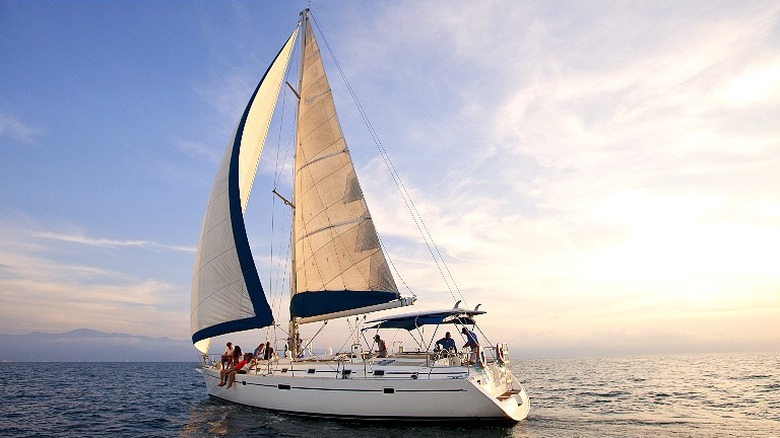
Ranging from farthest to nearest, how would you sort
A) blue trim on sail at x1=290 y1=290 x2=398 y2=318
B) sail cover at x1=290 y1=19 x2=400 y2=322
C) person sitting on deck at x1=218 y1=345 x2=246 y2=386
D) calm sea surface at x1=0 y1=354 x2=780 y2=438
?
1. person sitting on deck at x1=218 y1=345 x2=246 y2=386
2. sail cover at x1=290 y1=19 x2=400 y2=322
3. blue trim on sail at x1=290 y1=290 x2=398 y2=318
4. calm sea surface at x1=0 y1=354 x2=780 y2=438

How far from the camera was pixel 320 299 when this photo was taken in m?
19.4

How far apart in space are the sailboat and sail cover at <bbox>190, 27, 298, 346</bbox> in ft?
0.15

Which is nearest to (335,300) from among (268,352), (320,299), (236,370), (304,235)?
(320,299)

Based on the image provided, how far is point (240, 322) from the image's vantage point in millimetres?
18094

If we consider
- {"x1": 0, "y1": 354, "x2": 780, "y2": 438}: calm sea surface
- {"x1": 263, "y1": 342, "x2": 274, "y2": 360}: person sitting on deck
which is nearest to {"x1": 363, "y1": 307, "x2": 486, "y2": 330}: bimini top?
{"x1": 0, "y1": 354, "x2": 780, "y2": 438}: calm sea surface

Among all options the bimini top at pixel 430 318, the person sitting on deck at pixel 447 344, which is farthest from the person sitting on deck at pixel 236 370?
the person sitting on deck at pixel 447 344

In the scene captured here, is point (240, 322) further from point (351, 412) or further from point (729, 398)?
point (729, 398)

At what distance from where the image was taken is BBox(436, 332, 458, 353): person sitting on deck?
16094 mm

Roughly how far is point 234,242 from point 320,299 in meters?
4.05

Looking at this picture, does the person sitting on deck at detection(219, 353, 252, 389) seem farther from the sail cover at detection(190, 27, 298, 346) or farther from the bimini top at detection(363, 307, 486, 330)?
the bimini top at detection(363, 307, 486, 330)

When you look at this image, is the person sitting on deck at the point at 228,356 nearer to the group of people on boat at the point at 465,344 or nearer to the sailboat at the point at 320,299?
the sailboat at the point at 320,299

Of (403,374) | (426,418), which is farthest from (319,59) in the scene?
(426,418)

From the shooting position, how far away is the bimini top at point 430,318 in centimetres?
Answer: 1673

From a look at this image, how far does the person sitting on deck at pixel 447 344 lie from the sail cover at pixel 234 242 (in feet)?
20.5
